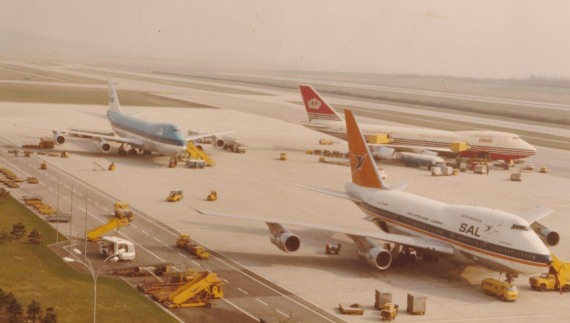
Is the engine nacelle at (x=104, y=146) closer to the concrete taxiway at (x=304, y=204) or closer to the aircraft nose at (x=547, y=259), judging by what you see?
the concrete taxiway at (x=304, y=204)

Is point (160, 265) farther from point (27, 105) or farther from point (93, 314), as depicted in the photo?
point (27, 105)

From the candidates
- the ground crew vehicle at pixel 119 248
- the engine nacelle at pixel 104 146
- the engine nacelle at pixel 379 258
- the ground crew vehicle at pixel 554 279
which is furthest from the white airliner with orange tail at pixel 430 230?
the engine nacelle at pixel 104 146

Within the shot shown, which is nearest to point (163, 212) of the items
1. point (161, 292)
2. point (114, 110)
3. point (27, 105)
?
point (161, 292)

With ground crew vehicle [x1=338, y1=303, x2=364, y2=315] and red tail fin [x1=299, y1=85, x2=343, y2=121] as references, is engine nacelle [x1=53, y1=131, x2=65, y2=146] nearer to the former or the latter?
red tail fin [x1=299, y1=85, x2=343, y2=121]

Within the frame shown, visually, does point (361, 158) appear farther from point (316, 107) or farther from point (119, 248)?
point (316, 107)

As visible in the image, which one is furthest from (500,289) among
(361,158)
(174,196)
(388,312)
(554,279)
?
(174,196)

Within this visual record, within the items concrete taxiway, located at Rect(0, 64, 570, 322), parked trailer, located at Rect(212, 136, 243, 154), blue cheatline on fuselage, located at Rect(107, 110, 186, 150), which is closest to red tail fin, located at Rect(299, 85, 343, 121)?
concrete taxiway, located at Rect(0, 64, 570, 322)

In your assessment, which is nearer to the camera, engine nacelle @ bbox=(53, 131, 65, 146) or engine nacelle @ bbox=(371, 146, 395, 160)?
engine nacelle @ bbox=(53, 131, 65, 146)
